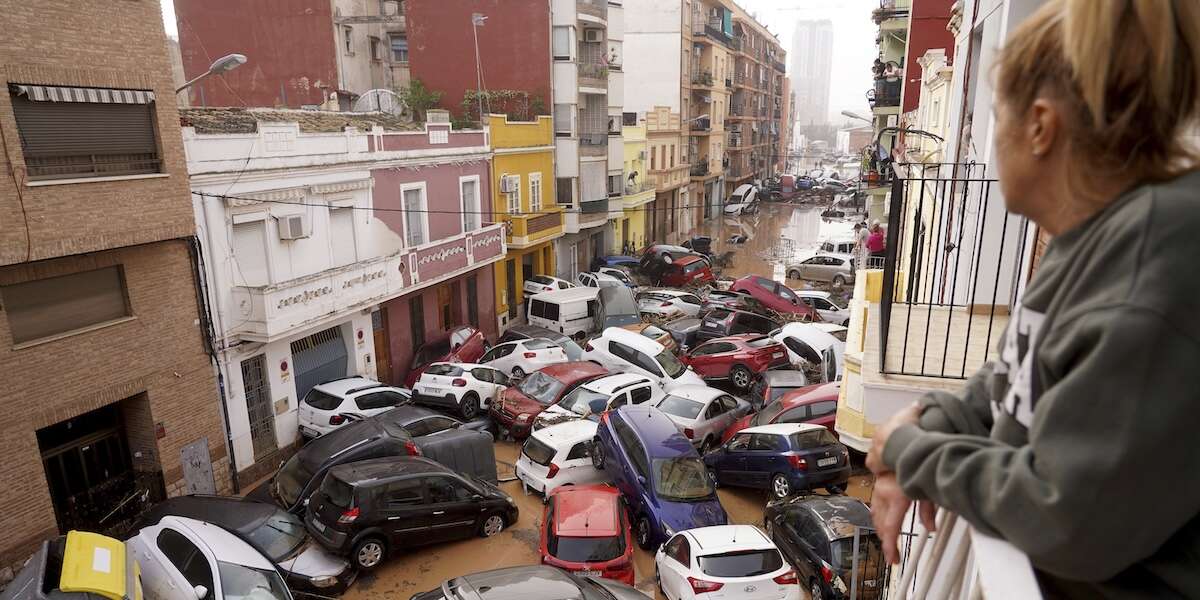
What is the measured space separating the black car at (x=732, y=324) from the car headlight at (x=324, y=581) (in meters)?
13.4

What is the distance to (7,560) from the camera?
10039mm

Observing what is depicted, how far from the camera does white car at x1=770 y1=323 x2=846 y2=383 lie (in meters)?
17.4

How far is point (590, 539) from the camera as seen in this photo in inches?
377

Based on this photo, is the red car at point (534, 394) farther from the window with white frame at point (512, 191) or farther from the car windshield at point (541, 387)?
the window with white frame at point (512, 191)

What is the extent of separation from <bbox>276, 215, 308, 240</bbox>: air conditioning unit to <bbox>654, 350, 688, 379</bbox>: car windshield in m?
8.76

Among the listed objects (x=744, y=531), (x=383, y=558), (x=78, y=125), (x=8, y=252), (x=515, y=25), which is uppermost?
(x=515, y=25)

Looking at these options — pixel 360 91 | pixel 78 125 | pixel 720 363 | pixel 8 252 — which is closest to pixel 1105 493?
pixel 8 252

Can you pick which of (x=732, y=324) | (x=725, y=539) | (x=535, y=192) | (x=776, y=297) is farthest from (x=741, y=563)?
(x=535, y=192)

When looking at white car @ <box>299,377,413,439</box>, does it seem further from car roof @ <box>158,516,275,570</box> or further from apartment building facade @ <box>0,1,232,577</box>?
car roof @ <box>158,516,275,570</box>

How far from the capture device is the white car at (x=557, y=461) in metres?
12.4

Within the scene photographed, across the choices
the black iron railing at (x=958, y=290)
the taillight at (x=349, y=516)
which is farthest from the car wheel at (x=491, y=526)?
the black iron railing at (x=958, y=290)

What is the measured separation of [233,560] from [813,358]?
14.2 m

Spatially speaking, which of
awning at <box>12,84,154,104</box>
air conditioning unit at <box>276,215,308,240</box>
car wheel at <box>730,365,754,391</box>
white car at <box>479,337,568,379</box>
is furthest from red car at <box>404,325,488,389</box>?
awning at <box>12,84,154,104</box>

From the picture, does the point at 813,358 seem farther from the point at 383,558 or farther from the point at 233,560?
the point at 233,560
